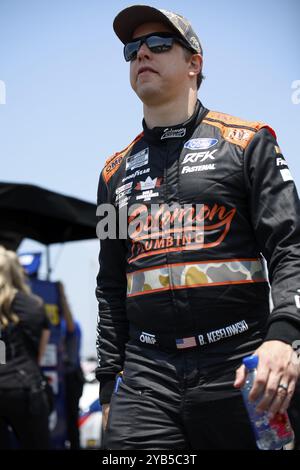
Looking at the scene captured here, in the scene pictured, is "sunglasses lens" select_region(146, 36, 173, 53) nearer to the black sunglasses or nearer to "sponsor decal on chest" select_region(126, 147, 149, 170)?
the black sunglasses

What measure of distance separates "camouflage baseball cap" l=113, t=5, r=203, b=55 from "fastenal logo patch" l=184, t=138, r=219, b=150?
1.64 feet

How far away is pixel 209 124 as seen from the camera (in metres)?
3.41

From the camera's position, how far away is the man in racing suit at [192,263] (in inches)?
117

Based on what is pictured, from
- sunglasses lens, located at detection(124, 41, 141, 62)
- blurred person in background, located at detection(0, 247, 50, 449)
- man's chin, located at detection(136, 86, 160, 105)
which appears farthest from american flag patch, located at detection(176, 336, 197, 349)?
blurred person in background, located at detection(0, 247, 50, 449)

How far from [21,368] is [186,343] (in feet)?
11.2

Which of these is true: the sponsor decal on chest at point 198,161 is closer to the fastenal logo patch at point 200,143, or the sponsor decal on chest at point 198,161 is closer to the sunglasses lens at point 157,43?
the fastenal logo patch at point 200,143

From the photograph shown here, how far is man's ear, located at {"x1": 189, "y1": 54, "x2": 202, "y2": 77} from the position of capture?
11.7ft

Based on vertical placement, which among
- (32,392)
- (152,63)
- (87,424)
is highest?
(152,63)

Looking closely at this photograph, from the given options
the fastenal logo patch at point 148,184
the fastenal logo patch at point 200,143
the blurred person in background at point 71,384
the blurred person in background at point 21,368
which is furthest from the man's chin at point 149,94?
the blurred person in background at point 71,384
